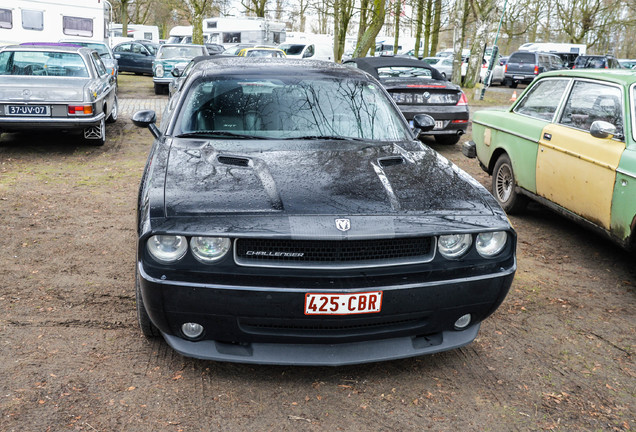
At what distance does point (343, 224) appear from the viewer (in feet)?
9.34

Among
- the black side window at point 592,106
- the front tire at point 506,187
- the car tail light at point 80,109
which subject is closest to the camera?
the black side window at point 592,106

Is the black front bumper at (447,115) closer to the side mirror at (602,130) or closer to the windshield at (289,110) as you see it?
the side mirror at (602,130)

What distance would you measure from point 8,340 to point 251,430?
1.62m

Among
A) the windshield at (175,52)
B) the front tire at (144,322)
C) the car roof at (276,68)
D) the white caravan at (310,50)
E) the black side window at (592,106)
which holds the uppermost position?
the white caravan at (310,50)

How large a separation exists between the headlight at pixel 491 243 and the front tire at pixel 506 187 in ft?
11.1

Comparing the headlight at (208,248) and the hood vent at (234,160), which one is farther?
the hood vent at (234,160)

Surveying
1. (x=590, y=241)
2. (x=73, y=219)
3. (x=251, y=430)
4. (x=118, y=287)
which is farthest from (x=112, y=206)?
(x=590, y=241)

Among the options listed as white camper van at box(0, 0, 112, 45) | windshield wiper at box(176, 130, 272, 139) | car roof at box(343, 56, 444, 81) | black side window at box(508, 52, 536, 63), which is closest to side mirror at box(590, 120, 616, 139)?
windshield wiper at box(176, 130, 272, 139)

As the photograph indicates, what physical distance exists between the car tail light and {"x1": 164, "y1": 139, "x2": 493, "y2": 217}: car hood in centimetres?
553

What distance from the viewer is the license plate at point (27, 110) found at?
8477 mm

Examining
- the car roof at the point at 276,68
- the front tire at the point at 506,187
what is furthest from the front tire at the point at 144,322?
the front tire at the point at 506,187

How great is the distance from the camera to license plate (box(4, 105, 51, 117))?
8477mm

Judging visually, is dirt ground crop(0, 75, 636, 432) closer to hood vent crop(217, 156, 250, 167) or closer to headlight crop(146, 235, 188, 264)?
headlight crop(146, 235, 188, 264)

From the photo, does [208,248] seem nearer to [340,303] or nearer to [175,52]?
[340,303]
